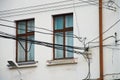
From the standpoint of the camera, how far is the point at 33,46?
20.2m

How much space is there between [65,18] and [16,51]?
2.63m

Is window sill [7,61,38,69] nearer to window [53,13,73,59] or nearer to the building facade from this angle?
the building facade

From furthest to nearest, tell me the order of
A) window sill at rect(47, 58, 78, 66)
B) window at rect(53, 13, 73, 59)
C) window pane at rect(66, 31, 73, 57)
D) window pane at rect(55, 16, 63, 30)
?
window pane at rect(55, 16, 63, 30) → window at rect(53, 13, 73, 59) → window pane at rect(66, 31, 73, 57) → window sill at rect(47, 58, 78, 66)

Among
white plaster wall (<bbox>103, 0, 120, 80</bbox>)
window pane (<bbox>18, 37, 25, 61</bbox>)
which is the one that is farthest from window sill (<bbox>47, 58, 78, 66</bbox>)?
window pane (<bbox>18, 37, 25, 61</bbox>)

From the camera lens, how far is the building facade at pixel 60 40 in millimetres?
18031

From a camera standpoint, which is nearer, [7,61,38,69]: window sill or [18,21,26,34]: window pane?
[7,61,38,69]: window sill

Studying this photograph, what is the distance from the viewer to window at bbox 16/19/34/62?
797 inches

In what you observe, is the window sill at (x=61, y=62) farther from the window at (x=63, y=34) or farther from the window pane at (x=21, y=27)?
the window pane at (x=21, y=27)

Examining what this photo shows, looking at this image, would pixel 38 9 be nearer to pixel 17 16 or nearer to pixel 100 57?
pixel 17 16

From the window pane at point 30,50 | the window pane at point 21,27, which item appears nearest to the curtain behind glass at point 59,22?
the window pane at point 30,50

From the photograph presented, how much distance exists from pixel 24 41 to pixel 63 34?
1844 mm

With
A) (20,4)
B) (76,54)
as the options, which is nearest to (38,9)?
(20,4)

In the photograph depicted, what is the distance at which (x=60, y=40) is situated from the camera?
1955 centimetres

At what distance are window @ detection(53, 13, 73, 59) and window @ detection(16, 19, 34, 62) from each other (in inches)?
45.8
